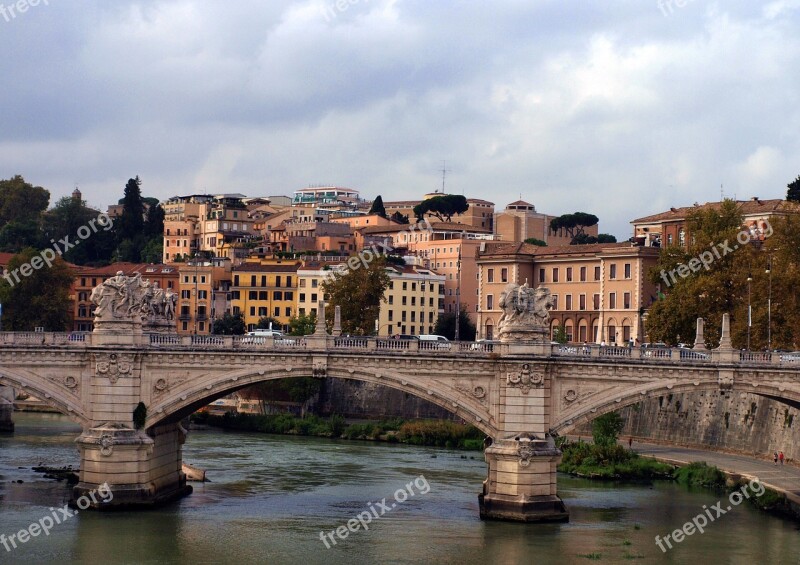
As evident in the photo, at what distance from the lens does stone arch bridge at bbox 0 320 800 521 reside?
43.7 m

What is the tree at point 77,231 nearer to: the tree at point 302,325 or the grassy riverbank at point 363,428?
the tree at point 302,325

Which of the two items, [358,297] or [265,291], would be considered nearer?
[358,297]

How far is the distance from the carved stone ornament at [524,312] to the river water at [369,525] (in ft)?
19.5

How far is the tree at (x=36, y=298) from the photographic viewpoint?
9688 cm

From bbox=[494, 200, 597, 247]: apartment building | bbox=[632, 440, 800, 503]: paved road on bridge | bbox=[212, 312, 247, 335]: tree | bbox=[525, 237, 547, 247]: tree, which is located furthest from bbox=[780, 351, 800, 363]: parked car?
bbox=[494, 200, 597, 247]: apartment building

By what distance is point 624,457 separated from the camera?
5831 centimetres

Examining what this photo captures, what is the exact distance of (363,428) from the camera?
73.3 metres

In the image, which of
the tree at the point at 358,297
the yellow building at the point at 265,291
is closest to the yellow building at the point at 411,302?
the yellow building at the point at 265,291

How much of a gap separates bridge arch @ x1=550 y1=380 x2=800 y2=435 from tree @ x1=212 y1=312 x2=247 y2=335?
59.9m

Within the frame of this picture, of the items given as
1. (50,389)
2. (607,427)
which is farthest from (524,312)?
(607,427)

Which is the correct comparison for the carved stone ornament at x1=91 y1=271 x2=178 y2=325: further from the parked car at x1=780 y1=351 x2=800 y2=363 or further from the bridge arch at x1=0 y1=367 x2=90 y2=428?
the parked car at x1=780 y1=351 x2=800 y2=363

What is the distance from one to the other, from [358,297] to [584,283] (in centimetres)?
1656

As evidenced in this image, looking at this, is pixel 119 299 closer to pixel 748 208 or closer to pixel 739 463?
pixel 739 463

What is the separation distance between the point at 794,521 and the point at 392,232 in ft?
282
